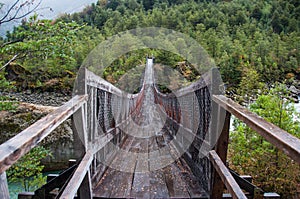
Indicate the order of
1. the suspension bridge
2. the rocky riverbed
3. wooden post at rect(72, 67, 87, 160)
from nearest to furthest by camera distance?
1. the suspension bridge
2. wooden post at rect(72, 67, 87, 160)
3. the rocky riverbed

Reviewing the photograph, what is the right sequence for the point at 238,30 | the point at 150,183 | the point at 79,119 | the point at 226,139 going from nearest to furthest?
the point at 79,119, the point at 226,139, the point at 150,183, the point at 238,30

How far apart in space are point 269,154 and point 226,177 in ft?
14.6

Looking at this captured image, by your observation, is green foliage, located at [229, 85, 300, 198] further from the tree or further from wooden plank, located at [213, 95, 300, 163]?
the tree

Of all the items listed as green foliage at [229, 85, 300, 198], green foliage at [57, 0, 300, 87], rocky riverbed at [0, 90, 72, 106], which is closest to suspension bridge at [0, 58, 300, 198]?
green foliage at [229, 85, 300, 198]

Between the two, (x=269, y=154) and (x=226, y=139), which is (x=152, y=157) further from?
(x=269, y=154)

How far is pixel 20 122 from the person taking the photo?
763 cm

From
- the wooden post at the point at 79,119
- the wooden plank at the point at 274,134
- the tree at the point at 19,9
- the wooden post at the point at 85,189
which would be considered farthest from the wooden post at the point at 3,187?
the tree at the point at 19,9

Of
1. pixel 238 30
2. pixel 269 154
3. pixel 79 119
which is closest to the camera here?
pixel 79 119

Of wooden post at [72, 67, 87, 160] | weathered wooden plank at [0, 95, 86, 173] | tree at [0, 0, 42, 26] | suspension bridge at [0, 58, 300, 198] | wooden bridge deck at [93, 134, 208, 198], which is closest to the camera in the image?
weathered wooden plank at [0, 95, 86, 173]

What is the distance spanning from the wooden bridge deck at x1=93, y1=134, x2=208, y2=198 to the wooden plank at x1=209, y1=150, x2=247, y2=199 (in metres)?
0.33

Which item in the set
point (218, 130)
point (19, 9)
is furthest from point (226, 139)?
point (19, 9)

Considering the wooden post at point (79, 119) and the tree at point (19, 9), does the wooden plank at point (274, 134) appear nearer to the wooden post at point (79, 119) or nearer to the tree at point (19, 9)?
the wooden post at point (79, 119)

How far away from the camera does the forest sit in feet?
13.2

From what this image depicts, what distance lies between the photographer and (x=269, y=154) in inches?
212
